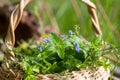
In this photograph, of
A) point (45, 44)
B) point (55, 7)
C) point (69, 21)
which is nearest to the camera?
point (45, 44)

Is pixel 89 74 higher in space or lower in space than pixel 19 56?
lower

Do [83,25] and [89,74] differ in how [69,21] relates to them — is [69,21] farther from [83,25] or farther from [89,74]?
[89,74]

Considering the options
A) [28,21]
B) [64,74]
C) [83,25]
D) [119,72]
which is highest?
[83,25]

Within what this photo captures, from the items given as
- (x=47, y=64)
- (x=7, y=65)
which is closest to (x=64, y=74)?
(x=47, y=64)

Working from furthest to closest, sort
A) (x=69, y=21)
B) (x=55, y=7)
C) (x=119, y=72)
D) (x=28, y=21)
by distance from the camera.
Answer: (x=55, y=7) < (x=69, y=21) < (x=28, y=21) < (x=119, y=72)

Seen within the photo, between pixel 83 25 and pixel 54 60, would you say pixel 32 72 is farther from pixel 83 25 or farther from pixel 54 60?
pixel 83 25

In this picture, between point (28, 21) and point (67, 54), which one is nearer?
point (67, 54)

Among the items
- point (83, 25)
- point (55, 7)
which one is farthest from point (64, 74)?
point (55, 7)
